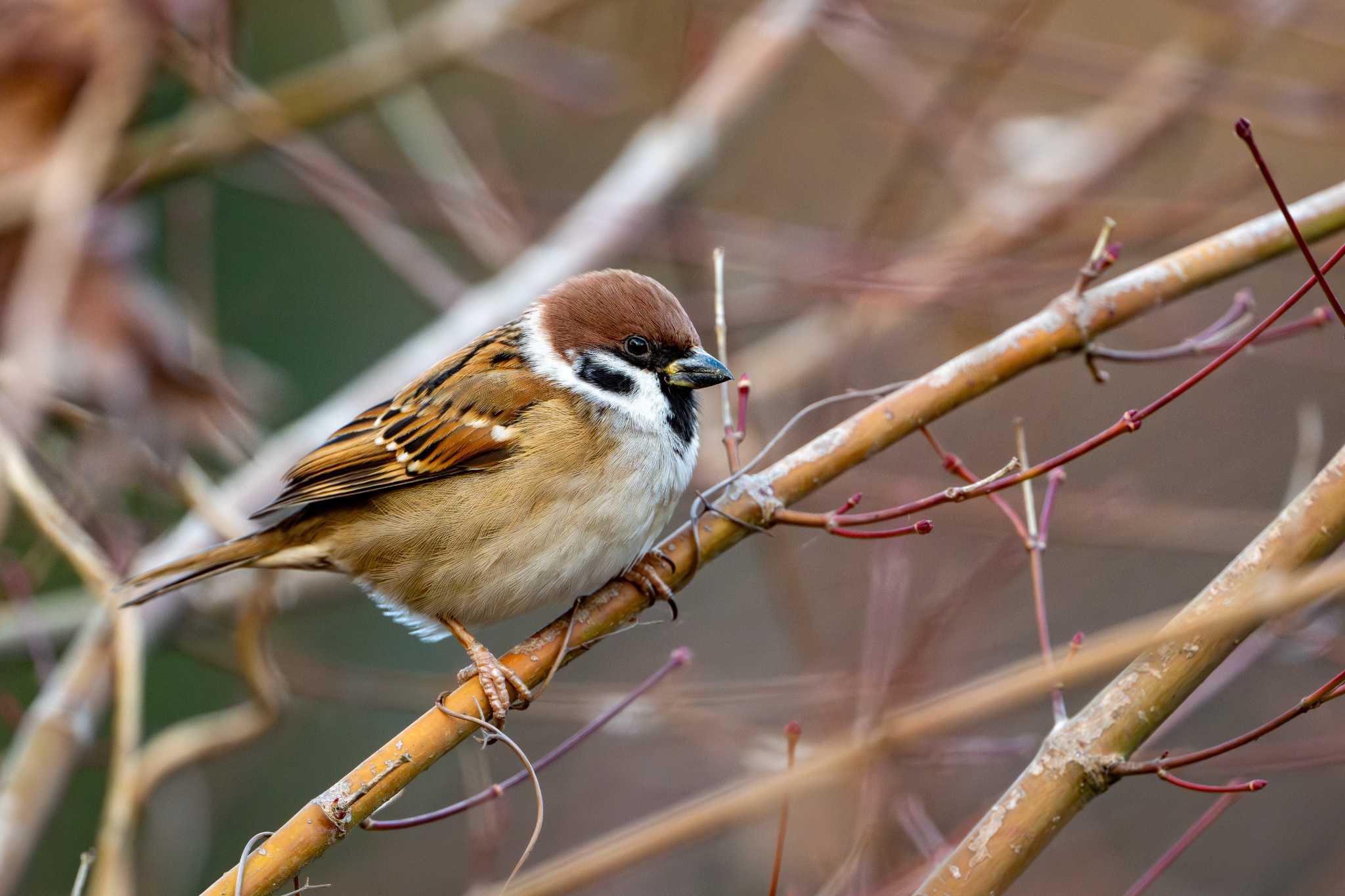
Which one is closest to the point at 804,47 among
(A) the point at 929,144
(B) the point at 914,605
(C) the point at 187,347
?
(A) the point at 929,144

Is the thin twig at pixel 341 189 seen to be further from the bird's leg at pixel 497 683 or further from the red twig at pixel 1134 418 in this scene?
the red twig at pixel 1134 418

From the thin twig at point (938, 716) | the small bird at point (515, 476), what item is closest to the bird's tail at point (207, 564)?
the small bird at point (515, 476)

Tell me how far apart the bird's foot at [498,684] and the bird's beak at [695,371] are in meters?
0.86

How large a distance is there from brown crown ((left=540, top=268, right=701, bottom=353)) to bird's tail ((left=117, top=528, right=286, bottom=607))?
3.00ft

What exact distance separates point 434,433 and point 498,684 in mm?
907

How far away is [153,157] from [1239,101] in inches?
162

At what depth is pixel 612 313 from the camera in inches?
119

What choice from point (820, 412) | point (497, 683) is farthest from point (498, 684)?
point (820, 412)

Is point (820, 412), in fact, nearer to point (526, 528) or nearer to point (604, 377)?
point (604, 377)

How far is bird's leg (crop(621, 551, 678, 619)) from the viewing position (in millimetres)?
2631

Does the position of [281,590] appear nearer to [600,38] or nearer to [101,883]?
[101,883]

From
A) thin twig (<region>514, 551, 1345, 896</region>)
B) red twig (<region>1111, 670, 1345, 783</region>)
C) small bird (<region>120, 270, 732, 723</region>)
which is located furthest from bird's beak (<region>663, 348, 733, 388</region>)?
red twig (<region>1111, 670, 1345, 783</region>)

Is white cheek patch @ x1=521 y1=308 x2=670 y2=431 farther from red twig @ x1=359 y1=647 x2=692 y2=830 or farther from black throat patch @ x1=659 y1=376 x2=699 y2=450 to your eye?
red twig @ x1=359 y1=647 x2=692 y2=830

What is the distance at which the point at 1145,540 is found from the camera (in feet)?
13.5
